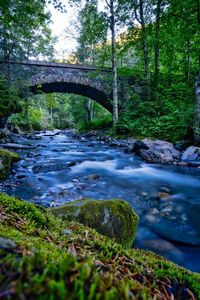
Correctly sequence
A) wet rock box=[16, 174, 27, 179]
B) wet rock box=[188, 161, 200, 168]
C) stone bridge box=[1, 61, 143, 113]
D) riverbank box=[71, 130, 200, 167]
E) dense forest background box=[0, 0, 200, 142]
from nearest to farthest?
wet rock box=[16, 174, 27, 179] < wet rock box=[188, 161, 200, 168] < riverbank box=[71, 130, 200, 167] < dense forest background box=[0, 0, 200, 142] < stone bridge box=[1, 61, 143, 113]

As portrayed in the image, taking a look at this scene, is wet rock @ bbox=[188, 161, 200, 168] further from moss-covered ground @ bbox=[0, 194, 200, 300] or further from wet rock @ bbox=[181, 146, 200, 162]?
moss-covered ground @ bbox=[0, 194, 200, 300]

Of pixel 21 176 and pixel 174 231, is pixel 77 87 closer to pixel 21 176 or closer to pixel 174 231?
pixel 21 176

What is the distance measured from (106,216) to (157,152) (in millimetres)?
7266

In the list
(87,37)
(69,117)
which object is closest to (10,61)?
(87,37)

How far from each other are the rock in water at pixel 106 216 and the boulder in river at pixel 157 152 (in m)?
6.54

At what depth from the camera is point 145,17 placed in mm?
16797

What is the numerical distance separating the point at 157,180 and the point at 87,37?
13.7 meters

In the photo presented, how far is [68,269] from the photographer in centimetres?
67

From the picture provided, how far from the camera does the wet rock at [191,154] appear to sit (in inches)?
365

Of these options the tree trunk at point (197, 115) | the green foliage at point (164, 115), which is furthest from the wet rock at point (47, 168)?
the green foliage at point (164, 115)

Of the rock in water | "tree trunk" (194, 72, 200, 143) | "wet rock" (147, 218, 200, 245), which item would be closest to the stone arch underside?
"tree trunk" (194, 72, 200, 143)

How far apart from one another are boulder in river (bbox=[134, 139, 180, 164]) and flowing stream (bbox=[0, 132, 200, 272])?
0.45 m

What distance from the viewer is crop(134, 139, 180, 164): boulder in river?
31.0 feet

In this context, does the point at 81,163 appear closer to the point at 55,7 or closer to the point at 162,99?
the point at 55,7
